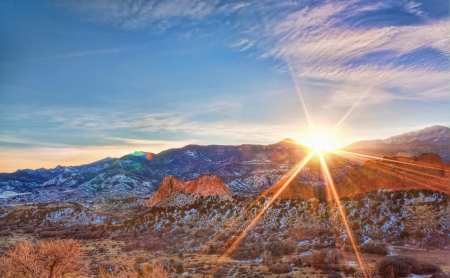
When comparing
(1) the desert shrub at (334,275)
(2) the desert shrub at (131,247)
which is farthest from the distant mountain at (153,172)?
(1) the desert shrub at (334,275)

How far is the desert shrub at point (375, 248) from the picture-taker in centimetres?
2336

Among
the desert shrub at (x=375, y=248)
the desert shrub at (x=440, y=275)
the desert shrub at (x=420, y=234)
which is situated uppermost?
the desert shrub at (x=440, y=275)

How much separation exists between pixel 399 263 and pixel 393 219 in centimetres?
1274

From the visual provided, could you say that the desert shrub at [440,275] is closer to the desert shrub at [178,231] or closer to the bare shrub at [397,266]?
the bare shrub at [397,266]

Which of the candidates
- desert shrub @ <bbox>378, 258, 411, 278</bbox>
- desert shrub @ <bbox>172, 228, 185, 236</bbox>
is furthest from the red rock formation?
desert shrub @ <bbox>378, 258, 411, 278</bbox>

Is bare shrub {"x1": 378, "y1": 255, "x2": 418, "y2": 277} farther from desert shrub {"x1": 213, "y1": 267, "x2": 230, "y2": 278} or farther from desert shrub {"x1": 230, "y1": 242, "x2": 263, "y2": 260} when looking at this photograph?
desert shrub {"x1": 230, "y1": 242, "x2": 263, "y2": 260}

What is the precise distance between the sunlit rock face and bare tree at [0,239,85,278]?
34927mm

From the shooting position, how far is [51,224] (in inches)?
2267

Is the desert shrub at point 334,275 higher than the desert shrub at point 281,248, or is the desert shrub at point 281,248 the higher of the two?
the desert shrub at point 334,275

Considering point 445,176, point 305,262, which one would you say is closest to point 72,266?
point 305,262

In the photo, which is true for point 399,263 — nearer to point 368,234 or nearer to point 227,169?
point 368,234

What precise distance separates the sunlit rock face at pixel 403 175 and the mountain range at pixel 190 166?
64788 millimetres

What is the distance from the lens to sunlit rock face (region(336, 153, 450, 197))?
3556cm

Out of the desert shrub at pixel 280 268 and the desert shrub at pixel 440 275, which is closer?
the desert shrub at pixel 440 275
